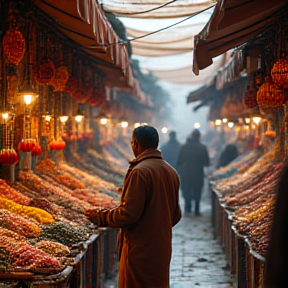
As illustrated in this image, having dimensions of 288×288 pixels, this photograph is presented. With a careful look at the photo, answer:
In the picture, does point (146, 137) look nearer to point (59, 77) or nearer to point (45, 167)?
point (59, 77)

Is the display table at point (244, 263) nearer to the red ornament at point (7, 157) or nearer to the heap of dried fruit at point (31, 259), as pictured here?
the heap of dried fruit at point (31, 259)

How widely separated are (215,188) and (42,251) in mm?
7461

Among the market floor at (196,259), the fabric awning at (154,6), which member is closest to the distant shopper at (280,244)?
the fabric awning at (154,6)

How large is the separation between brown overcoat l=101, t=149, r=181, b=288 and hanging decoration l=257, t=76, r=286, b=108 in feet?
6.87

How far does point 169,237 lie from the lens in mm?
4531

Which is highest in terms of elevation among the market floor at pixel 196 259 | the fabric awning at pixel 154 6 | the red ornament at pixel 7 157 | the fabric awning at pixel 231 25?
the fabric awning at pixel 154 6

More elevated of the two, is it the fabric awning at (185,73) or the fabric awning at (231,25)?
the fabric awning at (185,73)

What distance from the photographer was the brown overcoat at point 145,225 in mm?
4316

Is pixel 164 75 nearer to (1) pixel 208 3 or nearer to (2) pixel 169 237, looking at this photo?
(1) pixel 208 3

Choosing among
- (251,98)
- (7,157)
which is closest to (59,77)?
(7,157)

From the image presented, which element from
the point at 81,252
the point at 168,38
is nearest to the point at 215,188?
the point at 168,38

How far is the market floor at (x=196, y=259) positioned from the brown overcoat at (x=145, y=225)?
330cm

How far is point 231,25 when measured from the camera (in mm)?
5488

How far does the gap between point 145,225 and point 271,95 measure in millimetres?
2441
